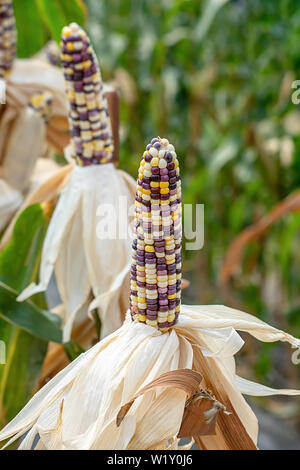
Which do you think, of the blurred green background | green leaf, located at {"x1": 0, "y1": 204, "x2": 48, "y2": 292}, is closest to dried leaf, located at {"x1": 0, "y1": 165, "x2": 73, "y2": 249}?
green leaf, located at {"x1": 0, "y1": 204, "x2": 48, "y2": 292}

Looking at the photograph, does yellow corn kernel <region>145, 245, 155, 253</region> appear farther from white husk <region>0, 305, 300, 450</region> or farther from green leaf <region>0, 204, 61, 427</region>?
green leaf <region>0, 204, 61, 427</region>

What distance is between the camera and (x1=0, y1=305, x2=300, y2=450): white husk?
1.49 feet

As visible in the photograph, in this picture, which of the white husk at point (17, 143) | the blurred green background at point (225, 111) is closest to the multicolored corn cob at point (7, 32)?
the white husk at point (17, 143)

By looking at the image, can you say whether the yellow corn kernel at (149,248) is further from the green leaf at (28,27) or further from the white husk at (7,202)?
the green leaf at (28,27)

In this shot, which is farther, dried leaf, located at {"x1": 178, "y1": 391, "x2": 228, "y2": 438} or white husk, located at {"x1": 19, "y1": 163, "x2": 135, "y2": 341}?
white husk, located at {"x1": 19, "y1": 163, "x2": 135, "y2": 341}

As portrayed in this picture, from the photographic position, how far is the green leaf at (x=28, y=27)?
3.35ft

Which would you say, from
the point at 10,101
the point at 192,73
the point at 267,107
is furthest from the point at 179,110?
the point at 10,101

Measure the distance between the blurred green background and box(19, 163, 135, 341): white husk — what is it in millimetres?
829

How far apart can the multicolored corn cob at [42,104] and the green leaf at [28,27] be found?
254mm

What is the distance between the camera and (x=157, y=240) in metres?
0.48

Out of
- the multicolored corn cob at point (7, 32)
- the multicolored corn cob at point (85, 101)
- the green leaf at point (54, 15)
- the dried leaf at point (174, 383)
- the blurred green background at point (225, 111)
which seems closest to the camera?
the dried leaf at point (174, 383)

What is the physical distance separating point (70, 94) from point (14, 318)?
8.8 inches

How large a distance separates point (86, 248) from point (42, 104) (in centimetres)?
26

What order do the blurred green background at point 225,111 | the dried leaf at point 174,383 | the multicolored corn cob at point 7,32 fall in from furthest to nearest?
the blurred green background at point 225,111, the multicolored corn cob at point 7,32, the dried leaf at point 174,383
